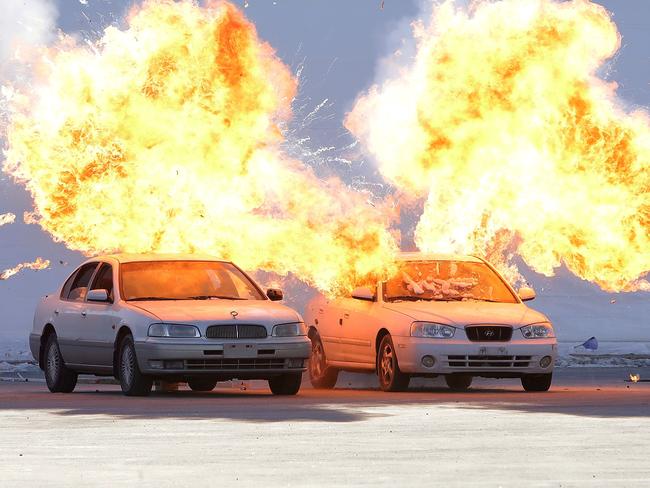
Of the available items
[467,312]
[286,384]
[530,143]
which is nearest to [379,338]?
[467,312]

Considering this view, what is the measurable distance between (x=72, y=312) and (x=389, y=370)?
352cm

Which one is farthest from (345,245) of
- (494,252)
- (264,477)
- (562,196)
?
(264,477)

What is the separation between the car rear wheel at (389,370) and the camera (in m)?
20.3

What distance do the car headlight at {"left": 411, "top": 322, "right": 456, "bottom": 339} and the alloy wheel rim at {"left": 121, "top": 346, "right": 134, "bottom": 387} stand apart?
305 cm

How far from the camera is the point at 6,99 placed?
88688 millimetres

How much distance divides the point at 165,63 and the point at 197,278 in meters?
4.47

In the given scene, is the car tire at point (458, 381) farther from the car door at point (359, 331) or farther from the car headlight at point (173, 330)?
the car headlight at point (173, 330)

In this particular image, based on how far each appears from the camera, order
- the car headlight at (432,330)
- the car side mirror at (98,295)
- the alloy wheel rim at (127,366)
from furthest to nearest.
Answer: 1. the car headlight at (432,330)
2. the car side mirror at (98,295)
3. the alloy wheel rim at (127,366)

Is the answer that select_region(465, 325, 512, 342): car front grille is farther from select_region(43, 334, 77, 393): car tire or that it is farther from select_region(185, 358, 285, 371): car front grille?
select_region(43, 334, 77, 393): car tire

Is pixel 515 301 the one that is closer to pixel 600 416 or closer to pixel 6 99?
pixel 600 416

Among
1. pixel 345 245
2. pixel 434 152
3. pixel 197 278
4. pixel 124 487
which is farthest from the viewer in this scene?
pixel 434 152

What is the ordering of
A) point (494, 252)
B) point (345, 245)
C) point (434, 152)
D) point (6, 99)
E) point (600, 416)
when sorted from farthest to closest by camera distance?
1. point (6, 99)
2. point (494, 252)
3. point (434, 152)
4. point (345, 245)
5. point (600, 416)

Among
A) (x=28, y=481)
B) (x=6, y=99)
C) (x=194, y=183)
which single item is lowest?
(x=28, y=481)

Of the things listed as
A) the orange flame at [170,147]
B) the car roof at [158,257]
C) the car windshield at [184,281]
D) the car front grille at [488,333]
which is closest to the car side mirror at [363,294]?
the car windshield at [184,281]
